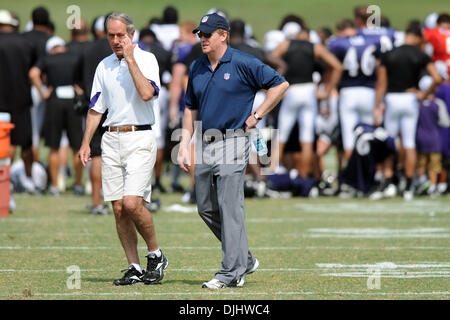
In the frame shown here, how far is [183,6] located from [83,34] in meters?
44.3

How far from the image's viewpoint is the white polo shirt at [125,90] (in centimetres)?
791

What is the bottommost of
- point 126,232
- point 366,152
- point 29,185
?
point 29,185

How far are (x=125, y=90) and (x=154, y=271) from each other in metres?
1.38

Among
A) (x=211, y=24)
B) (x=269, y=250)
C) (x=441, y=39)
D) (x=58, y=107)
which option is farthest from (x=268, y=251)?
(x=441, y=39)

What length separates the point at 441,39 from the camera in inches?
678

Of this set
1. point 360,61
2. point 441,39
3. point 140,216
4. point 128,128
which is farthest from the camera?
point 441,39

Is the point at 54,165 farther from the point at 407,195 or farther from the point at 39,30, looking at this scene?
the point at 407,195

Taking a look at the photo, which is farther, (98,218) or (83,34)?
(83,34)

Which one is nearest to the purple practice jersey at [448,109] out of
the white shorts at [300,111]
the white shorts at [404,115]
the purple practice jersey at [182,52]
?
the white shorts at [404,115]

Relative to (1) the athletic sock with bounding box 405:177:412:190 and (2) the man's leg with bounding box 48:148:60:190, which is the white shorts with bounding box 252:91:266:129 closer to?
(1) the athletic sock with bounding box 405:177:412:190

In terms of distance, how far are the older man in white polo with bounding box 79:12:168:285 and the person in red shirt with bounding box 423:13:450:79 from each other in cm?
1014
